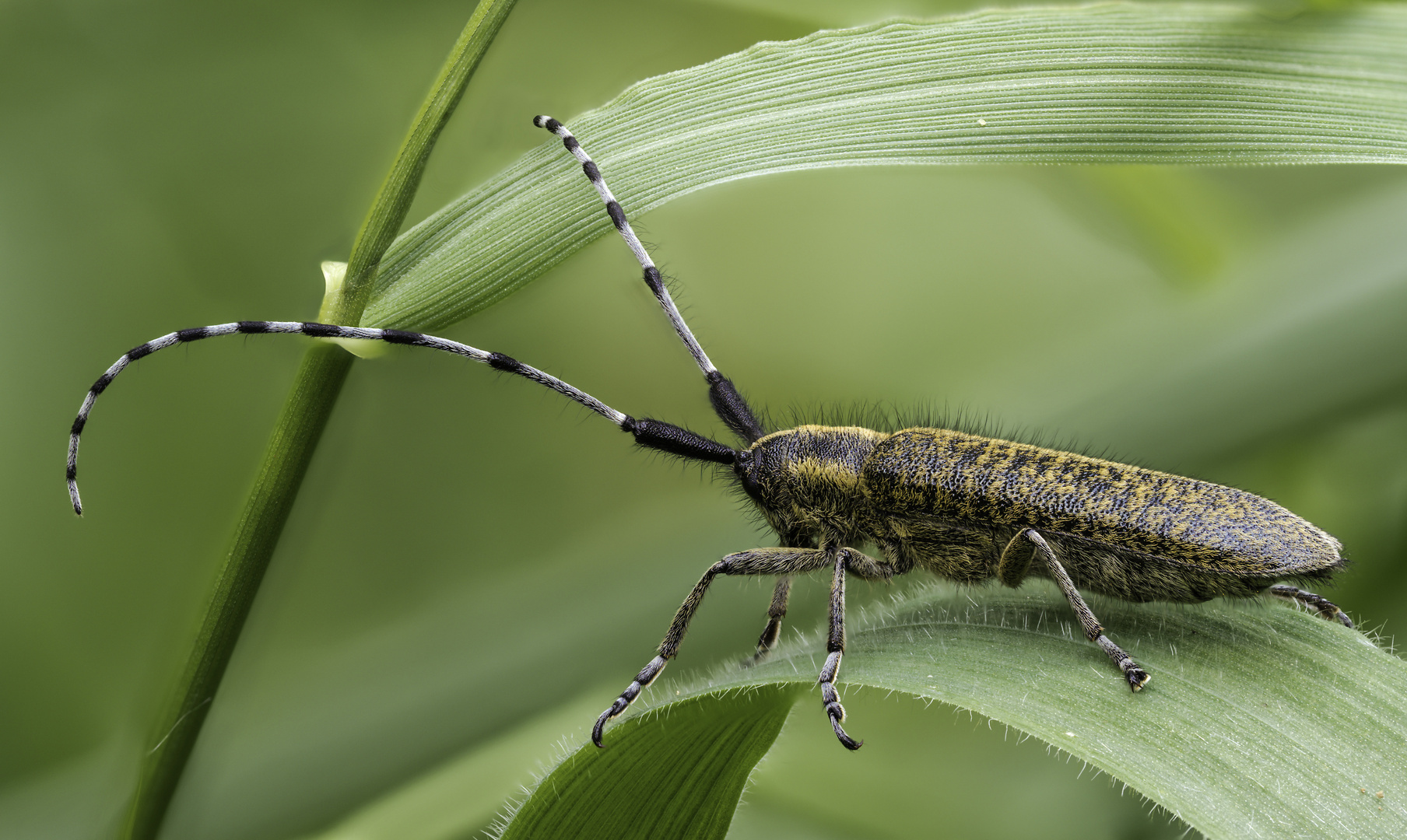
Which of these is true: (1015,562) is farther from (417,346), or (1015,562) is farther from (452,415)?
(452,415)

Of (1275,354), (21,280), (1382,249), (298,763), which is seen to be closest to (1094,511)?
(1275,354)

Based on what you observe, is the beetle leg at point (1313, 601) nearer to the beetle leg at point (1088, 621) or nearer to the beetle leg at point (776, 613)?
the beetle leg at point (1088, 621)

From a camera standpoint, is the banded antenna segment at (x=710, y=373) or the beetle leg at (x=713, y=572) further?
the banded antenna segment at (x=710, y=373)

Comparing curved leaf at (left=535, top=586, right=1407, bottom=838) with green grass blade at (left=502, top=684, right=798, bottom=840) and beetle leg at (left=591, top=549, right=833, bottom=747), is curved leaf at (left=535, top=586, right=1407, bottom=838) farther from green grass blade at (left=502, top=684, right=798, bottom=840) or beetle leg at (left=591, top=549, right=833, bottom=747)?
beetle leg at (left=591, top=549, right=833, bottom=747)

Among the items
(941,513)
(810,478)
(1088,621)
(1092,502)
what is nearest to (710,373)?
(810,478)

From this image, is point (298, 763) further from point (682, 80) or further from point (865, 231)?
point (865, 231)

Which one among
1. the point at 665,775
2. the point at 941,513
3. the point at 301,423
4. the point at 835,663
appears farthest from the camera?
the point at 941,513

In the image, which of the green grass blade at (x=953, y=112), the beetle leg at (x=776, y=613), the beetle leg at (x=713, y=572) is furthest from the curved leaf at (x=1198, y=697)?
the green grass blade at (x=953, y=112)
